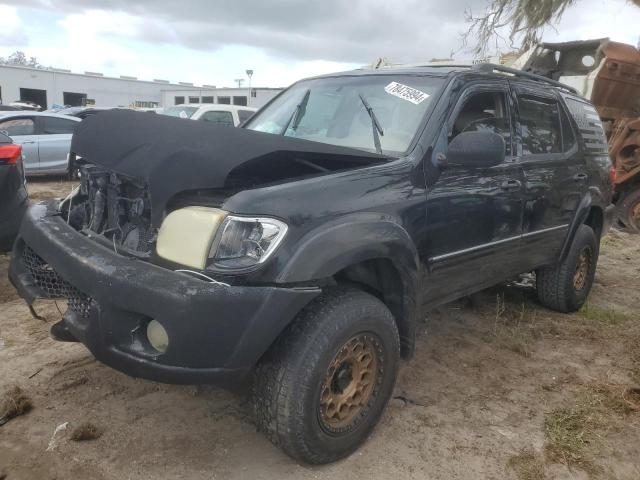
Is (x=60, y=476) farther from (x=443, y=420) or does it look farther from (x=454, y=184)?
(x=454, y=184)

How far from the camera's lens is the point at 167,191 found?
2340mm

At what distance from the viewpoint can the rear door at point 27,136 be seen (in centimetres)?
1066

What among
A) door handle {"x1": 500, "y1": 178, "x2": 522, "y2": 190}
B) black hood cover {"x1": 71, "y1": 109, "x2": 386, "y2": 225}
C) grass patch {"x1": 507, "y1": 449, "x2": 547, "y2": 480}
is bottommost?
grass patch {"x1": 507, "y1": 449, "x2": 547, "y2": 480}

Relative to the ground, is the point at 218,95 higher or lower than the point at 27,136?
lower

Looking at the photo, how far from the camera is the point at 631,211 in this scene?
936 cm

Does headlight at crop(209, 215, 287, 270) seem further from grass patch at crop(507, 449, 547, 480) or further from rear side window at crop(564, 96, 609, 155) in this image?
rear side window at crop(564, 96, 609, 155)

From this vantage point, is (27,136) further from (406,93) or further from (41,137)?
(406,93)

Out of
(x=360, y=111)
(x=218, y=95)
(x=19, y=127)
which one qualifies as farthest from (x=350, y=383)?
(x=218, y=95)

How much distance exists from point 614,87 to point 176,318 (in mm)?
10246

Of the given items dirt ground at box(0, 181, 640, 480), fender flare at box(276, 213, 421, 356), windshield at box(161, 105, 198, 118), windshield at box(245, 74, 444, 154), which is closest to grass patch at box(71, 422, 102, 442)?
dirt ground at box(0, 181, 640, 480)

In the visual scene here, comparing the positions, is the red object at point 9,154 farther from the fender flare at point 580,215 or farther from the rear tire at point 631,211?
the rear tire at point 631,211

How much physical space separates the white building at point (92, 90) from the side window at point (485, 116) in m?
36.1

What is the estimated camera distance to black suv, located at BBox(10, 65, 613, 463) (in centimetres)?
222

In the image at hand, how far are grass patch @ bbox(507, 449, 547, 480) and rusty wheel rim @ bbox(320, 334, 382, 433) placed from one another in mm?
772
